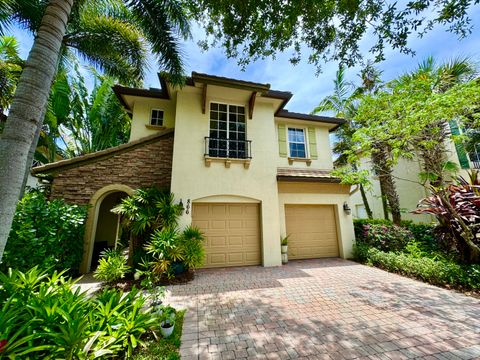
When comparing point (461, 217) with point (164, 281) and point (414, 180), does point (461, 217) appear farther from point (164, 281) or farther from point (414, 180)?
point (164, 281)

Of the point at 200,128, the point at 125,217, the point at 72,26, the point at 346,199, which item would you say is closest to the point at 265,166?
the point at 200,128

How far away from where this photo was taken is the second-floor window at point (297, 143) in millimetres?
11012

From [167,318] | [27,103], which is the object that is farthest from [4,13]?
[167,318]

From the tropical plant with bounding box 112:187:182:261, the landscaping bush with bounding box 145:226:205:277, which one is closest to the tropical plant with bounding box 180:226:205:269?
the landscaping bush with bounding box 145:226:205:277

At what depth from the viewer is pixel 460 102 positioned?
545 centimetres

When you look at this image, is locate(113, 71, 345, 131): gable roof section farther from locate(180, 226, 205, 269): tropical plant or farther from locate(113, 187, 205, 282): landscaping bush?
locate(180, 226, 205, 269): tropical plant

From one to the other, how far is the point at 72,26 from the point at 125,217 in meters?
7.26

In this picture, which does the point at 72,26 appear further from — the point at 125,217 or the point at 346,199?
the point at 346,199

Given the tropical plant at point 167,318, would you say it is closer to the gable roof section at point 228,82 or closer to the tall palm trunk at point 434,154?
the gable roof section at point 228,82

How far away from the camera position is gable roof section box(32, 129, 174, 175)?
742cm

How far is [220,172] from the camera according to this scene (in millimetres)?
8453

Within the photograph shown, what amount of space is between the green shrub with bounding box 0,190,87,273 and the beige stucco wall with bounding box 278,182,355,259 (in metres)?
7.99

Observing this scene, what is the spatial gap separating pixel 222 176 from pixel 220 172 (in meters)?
0.20

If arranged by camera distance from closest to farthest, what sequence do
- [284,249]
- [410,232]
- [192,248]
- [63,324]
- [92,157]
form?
1. [63,324]
2. [192,248]
3. [92,157]
4. [410,232]
5. [284,249]
